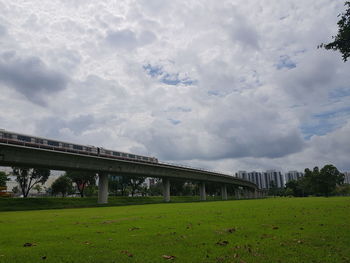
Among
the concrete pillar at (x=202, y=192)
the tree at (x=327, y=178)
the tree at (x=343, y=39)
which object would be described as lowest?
the concrete pillar at (x=202, y=192)

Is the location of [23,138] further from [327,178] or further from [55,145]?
[327,178]

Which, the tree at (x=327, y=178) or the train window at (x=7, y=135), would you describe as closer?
the train window at (x=7, y=135)

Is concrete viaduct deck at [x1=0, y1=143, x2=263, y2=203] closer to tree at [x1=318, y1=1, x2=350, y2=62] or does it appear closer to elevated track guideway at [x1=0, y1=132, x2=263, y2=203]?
elevated track guideway at [x1=0, y1=132, x2=263, y2=203]

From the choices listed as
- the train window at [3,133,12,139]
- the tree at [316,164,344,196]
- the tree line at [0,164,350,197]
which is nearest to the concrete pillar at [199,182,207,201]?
the tree line at [0,164,350,197]

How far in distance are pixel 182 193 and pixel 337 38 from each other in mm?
137739

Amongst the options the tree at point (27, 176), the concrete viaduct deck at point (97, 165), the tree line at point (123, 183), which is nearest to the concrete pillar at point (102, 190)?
the concrete viaduct deck at point (97, 165)

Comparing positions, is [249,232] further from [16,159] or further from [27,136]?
[27,136]

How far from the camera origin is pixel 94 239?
995 cm

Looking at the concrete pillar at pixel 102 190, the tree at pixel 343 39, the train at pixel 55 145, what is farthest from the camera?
the concrete pillar at pixel 102 190

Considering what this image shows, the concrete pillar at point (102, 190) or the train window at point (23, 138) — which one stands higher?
the train window at point (23, 138)

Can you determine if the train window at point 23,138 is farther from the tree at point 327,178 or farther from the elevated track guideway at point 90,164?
the tree at point 327,178

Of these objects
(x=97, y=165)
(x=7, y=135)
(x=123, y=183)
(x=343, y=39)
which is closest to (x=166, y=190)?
(x=97, y=165)

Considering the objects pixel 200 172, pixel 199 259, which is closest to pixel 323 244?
pixel 199 259

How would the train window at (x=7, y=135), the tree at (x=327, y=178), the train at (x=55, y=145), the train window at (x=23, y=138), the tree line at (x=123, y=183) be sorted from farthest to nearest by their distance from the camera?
1. the tree at (x=327, y=178)
2. the tree line at (x=123, y=183)
3. the train window at (x=23, y=138)
4. the train at (x=55, y=145)
5. the train window at (x=7, y=135)
